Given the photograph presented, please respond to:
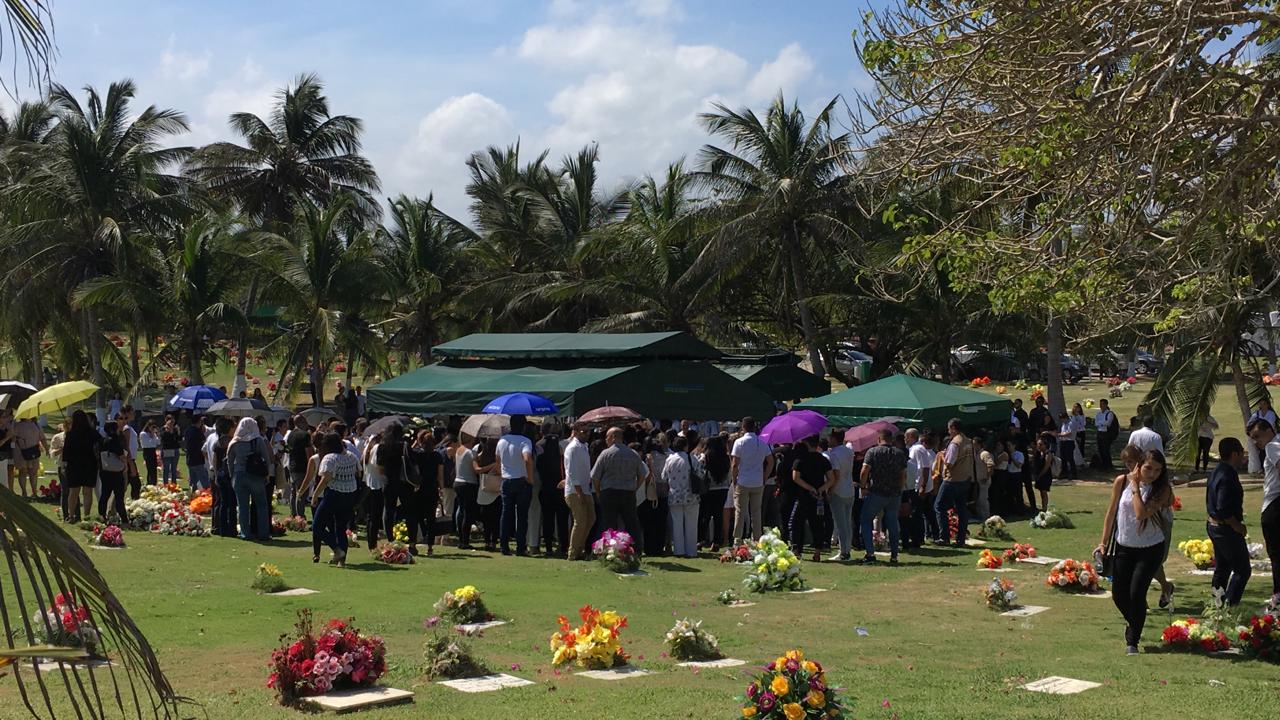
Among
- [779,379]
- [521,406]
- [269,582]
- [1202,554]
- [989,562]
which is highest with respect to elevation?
[779,379]

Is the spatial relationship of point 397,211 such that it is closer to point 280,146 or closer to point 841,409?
point 280,146

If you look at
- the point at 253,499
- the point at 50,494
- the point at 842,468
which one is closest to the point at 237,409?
the point at 50,494

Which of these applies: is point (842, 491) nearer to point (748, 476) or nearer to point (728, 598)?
point (748, 476)

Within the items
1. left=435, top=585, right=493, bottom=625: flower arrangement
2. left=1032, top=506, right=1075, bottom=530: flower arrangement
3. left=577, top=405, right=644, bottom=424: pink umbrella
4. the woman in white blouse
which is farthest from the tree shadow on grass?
left=1032, top=506, right=1075, bottom=530: flower arrangement

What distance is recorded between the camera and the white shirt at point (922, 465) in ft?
52.2

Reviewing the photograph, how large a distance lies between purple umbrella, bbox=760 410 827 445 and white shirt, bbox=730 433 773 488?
78.4 inches

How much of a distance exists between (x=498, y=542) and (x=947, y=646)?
8116 mm

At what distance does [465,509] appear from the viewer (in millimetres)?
15633

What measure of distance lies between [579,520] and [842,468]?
3123mm

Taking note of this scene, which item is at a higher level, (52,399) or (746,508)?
(52,399)

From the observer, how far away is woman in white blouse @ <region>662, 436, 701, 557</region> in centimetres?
1489

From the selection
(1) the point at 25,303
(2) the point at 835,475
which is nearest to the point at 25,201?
(1) the point at 25,303

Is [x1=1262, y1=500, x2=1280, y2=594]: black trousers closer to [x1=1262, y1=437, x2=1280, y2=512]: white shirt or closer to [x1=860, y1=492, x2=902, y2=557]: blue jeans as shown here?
[x1=1262, y1=437, x2=1280, y2=512]: white shirt

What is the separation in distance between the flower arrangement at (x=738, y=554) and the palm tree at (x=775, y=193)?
56.9ft
